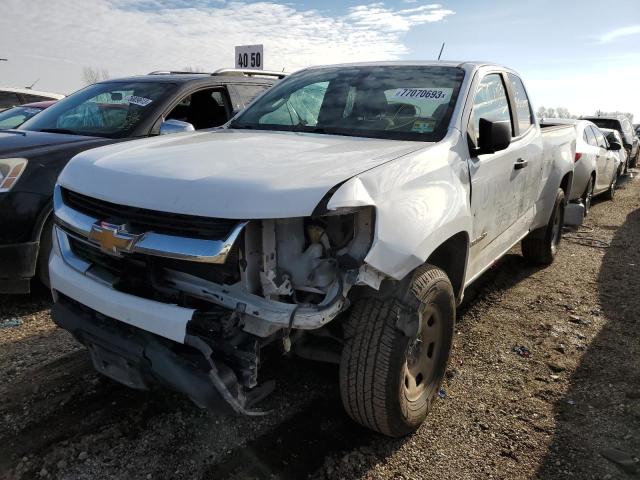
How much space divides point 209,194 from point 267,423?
4.51 ft

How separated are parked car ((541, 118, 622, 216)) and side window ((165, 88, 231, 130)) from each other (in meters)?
4.76

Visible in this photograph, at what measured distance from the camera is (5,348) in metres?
3.41

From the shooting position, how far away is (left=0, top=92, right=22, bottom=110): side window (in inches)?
473

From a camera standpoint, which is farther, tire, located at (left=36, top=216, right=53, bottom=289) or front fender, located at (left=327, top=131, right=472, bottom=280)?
tire, located at (left=36, top=216, right=53, bottom=289)

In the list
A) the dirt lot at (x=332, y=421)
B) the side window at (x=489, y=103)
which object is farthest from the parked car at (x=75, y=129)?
the side window at (x=489, y=103)

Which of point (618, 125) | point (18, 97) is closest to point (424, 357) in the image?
point (18, 97)

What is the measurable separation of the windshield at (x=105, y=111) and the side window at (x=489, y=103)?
286cm

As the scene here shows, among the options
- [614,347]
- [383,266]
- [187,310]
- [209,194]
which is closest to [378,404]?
[383,266]

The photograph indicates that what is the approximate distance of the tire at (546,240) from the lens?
527cm

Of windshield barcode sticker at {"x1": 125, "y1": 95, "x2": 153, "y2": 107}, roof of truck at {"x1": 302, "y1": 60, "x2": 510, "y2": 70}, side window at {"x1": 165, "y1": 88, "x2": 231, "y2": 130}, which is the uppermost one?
roof of truck at {"x1": 302, "y1": 60, "x2": 510, "y2": 70}

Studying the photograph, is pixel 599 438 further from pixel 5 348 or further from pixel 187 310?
pixel 5 348

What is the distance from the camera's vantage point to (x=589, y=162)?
840 cm

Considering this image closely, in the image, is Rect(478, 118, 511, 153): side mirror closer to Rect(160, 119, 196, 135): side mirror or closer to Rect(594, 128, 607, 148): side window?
Rect(160, 119, 196, 135): side mirror

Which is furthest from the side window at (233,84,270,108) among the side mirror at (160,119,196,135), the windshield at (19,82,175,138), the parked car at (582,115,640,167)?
the parked car at (582,115,640,167)
